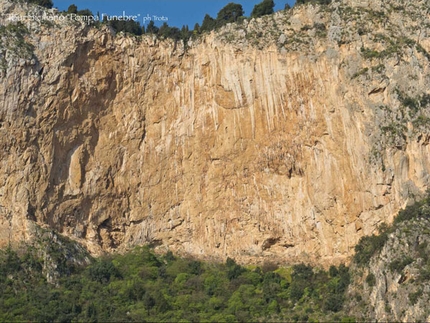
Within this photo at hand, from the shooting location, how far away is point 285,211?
78625 millimetres

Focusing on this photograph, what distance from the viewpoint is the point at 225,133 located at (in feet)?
266

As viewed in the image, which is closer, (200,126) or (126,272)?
(126,272)

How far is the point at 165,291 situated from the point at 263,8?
24.0 m

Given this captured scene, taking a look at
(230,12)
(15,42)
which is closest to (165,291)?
(15,42)

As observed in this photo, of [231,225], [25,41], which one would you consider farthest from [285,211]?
[25,41]

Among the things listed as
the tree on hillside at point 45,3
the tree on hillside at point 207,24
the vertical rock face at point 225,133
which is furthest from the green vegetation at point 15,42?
the tree on hillside at point 207,24

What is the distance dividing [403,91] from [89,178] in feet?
71.9

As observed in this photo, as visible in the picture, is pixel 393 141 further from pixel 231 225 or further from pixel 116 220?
pixel 116 220

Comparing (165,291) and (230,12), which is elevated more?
(230,12)

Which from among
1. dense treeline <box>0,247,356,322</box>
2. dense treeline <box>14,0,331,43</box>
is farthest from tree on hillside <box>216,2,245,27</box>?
dense treeline <box>0,247,356,322</box>

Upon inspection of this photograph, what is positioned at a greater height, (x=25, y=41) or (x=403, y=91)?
(x=25, y=41)

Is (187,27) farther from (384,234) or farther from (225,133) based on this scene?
(384,234)

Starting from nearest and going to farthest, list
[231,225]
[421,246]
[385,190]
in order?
[421,246] → [385,190] → [231,225]

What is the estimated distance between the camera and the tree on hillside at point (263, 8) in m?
85.9
